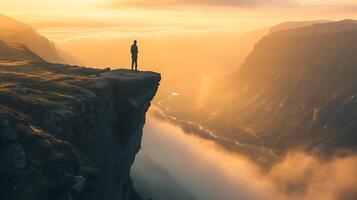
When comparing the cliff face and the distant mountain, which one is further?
the distant mountain

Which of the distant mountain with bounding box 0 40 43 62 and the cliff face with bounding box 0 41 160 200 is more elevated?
the cliff face with bounding box 0 41 160 200

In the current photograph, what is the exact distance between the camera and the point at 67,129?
88812 millimetres

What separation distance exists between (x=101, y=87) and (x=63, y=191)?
42.5 meters

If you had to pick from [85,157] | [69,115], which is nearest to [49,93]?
[69,115]

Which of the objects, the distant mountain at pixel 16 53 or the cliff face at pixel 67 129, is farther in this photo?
the distant mountain at pixel 16 53

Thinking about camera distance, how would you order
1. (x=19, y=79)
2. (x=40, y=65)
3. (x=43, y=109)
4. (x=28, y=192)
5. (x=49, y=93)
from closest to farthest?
1. (x=28, y=192)
2. (x=43, y=109)
3. (x=49, y=93)
4. (x=19, y=79)
5. (x=40, y=65)

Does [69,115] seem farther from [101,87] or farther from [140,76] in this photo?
[140,76]

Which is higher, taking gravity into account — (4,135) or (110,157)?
(4,135)

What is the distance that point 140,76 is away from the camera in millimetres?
125875

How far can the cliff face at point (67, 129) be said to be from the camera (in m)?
67.2

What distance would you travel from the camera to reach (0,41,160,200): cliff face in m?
67.2

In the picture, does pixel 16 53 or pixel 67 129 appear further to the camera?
pixel 16 53

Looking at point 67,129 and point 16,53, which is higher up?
point 67,129

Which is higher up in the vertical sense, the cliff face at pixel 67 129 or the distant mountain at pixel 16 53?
the cliff face at pixel 67 129
